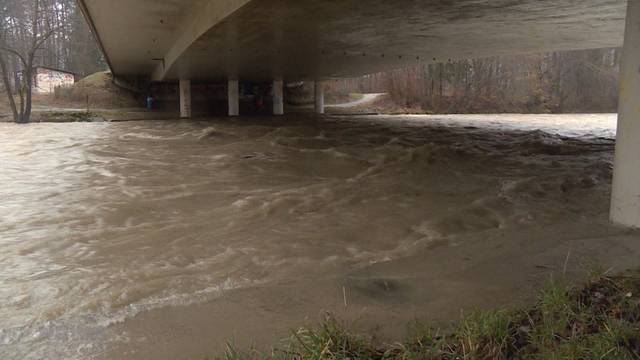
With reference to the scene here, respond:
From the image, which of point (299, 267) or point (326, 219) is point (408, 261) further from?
point (326, 219)

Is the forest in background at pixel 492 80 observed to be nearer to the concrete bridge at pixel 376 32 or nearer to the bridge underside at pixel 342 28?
the concrete bridge at pixel 376 32

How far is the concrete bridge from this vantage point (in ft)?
20.7

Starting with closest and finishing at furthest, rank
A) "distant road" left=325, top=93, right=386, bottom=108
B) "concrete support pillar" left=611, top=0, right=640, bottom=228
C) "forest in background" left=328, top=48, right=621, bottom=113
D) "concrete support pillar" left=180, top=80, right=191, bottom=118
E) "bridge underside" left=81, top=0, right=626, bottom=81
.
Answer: "concrete support pillar" left=611, top=0, right=640, bottom=228, "bridge underside" left=81, top=0, right=626, bottom=81, "concrete support pillar" left=180, top=80, right=191, bottom=118, "forest in background" left=328, top=48, right=621, bottom=113, "distant road" left=325, top=93, right=386, bottom=108

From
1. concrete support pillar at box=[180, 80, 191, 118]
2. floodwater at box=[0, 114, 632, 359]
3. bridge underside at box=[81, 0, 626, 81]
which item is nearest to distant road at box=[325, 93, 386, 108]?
concrete support pillar at box=[180, 80, 191, 118]

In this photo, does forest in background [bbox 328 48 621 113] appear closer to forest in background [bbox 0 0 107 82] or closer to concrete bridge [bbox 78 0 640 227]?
concrete bridge [bbox 78 0 640 227]

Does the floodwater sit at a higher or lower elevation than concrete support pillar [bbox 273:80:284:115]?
lower

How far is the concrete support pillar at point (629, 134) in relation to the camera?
608cm

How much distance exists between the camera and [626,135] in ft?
20.4

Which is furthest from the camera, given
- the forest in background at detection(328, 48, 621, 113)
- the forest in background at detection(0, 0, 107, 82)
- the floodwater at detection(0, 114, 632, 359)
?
the forest in background at detection(328, 48, 621, 113)

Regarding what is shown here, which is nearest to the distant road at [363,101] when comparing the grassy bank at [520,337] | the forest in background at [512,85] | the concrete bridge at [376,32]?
the forest in background at [512,85]

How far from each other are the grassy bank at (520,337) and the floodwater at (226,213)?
1652 millimetres

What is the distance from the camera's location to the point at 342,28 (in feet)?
Answer: 45.5

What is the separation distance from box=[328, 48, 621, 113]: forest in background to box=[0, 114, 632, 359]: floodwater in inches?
1109

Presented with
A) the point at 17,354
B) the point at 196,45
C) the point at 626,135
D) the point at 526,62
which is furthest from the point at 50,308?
the point at 526,62
